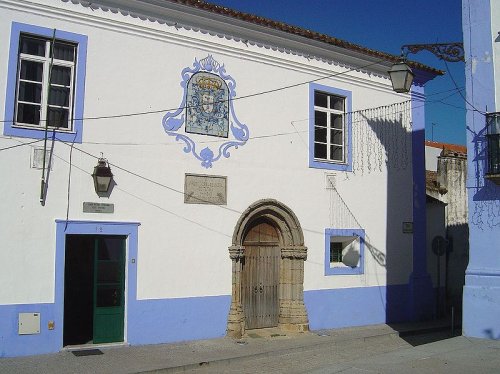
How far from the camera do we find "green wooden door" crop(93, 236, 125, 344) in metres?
10.2

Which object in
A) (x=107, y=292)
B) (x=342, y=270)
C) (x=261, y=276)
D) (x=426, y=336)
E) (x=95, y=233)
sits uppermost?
(x=95, y=233)

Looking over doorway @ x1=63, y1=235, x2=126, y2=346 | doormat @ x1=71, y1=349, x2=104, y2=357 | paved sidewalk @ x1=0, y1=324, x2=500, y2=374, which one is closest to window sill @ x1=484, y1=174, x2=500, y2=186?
paved sidewalk @ x1=0, y1=324, x2=500, y2=374

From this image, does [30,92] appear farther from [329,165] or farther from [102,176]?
[329,165]

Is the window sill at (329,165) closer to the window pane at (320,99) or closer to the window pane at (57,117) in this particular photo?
the window pane at (320,99)

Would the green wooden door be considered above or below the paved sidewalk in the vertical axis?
above

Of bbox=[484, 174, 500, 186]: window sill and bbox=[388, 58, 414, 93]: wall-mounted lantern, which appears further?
bbox=[484, 174, 500, 186]: window sill

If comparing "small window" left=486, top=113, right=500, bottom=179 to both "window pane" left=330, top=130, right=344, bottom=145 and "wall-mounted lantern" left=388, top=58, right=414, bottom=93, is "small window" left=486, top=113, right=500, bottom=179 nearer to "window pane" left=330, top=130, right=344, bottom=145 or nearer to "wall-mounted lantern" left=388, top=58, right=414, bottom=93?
"wall-mounted lantern" left=388, top=58, right=414, bottom=93

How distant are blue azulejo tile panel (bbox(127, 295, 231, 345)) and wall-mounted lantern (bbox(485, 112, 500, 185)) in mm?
5460

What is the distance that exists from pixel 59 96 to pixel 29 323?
3856 millimetres

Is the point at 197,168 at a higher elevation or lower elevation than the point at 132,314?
higher

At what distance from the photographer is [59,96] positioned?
32.7ft

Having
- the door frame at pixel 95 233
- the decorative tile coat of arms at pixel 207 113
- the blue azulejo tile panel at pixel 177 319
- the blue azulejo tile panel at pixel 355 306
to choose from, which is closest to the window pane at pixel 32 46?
the decorative tile coat of arms at pixel 207 113

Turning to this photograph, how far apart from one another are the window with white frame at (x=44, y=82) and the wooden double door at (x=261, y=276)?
459 cm

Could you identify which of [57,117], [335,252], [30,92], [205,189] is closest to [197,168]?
[205,189]
